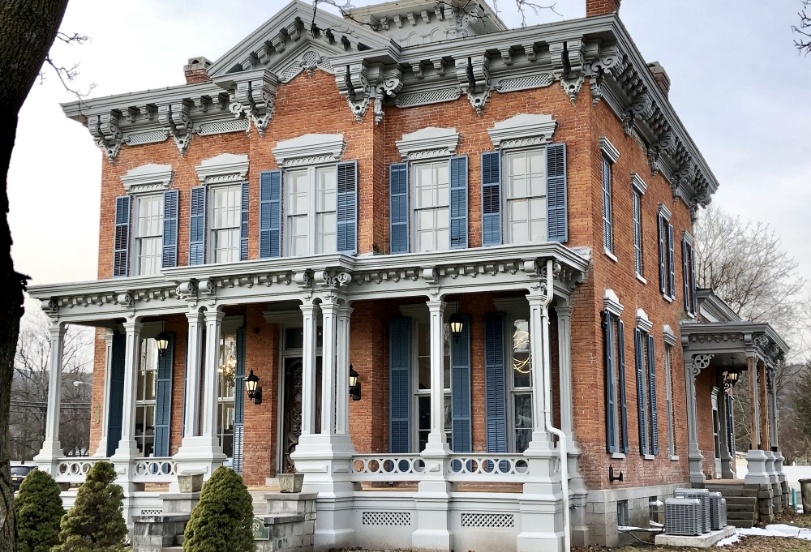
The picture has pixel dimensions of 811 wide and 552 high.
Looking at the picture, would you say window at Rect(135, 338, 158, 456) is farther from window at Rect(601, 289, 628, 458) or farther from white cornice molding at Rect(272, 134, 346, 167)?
window at Rect(601, 289, 628, 458)

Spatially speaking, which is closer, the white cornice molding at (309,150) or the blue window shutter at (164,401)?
the white cornice molding at (309,150)

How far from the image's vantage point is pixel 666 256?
25.1 m

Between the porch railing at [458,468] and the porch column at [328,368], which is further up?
the porch column at [328,368]

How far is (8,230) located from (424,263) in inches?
441

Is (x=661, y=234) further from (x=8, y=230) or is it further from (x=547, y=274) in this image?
(x=8, y=230)

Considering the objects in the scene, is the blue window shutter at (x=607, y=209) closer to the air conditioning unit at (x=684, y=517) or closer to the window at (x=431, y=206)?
the window at (x=431, y=206)

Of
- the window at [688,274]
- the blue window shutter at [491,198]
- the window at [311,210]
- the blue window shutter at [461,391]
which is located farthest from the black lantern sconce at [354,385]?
the window at [688,274]

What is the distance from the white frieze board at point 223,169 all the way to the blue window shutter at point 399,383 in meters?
4.97

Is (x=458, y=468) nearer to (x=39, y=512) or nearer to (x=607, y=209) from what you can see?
(x=607, y=209)

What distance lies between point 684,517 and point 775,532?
4.00 meters

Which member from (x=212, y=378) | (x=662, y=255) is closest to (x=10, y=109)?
(x=212, y=378)

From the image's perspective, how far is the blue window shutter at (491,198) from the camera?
62.4 ft

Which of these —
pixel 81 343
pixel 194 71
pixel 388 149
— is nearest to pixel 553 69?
pixel 388 149

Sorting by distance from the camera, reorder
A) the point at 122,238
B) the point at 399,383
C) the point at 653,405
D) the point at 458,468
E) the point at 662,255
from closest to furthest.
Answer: the point at 458,468 → the point at 399,383 → the point at 653,405 → the point at 122,238 → the point at 662,255
